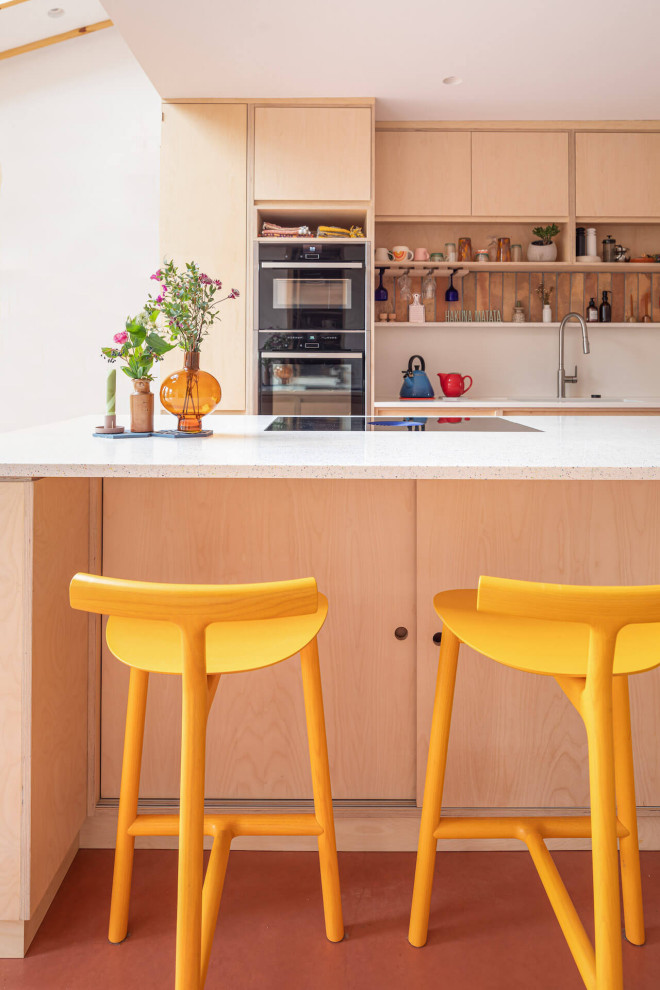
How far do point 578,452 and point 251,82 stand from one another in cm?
321

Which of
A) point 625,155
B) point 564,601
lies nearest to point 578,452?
point 564,601

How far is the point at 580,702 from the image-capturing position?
1.06m

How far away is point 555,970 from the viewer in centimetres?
131

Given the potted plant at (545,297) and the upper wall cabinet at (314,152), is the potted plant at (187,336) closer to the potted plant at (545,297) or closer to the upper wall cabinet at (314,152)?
the upper wall cabinet at (314,152)

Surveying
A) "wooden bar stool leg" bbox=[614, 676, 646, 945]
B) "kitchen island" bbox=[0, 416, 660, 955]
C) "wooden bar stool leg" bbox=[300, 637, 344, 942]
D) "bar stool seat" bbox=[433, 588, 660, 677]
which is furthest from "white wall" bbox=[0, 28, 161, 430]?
"wooden bar stool leg" bbox=[614, 676, 646, 945]

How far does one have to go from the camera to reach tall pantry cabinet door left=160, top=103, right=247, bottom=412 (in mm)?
3916

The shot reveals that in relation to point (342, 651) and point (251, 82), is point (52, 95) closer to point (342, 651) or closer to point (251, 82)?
point (251, 82)

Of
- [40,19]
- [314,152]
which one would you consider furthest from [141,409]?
[40,19]

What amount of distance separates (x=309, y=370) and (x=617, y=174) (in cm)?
205

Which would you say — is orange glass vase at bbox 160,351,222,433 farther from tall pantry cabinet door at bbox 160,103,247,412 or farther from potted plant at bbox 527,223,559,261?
potted plant at bbox 527,223,559,261

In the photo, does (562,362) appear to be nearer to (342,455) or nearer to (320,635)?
(320,635)

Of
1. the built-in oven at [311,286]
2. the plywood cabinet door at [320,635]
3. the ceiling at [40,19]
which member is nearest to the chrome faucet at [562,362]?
the built-in oven at [311,286]

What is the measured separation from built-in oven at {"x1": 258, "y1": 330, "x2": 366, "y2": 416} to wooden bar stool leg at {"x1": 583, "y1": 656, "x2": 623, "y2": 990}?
308 centimetres

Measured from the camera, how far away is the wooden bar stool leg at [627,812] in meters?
1.31
